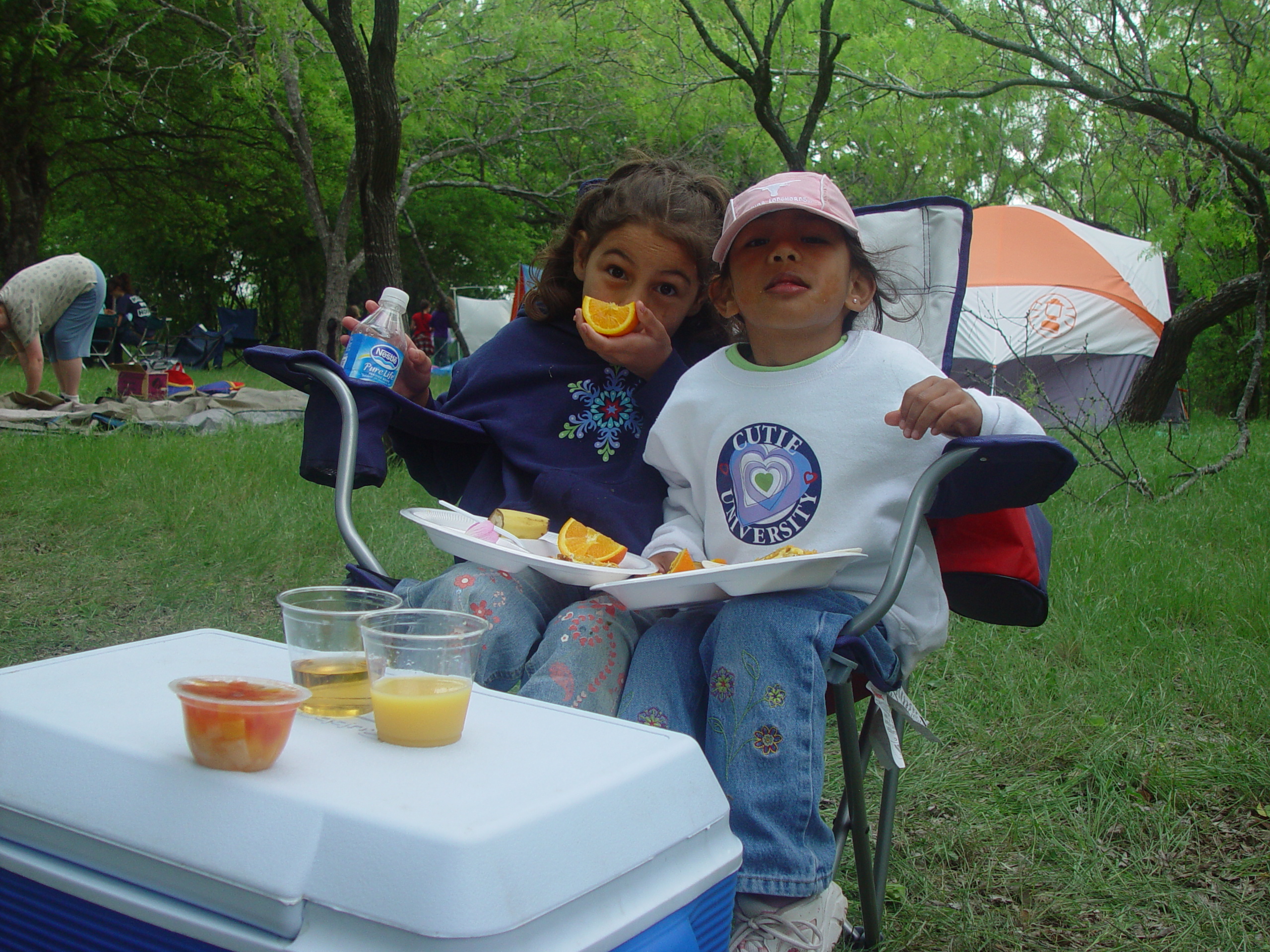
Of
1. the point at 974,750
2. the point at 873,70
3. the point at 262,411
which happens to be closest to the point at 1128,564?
the point at 974,750

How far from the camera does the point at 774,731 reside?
1.41 meters

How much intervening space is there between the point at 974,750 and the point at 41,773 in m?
2.22

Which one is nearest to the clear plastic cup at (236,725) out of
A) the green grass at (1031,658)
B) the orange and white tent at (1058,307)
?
the green grass at (1031,658)

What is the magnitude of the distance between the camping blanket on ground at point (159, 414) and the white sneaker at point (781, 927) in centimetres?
609

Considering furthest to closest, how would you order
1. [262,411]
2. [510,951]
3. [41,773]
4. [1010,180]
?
1. [1010,180]
2. [262,411]
3. [41,773]
4. [510,951]

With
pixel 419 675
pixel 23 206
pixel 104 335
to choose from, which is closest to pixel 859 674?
pixel 419 675

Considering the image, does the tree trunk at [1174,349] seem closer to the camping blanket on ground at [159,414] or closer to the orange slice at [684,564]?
the camping blanket on ground at [159,414]

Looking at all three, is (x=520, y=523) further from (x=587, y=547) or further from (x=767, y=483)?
(x=767, y=483)

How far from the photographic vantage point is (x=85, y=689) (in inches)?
47.3

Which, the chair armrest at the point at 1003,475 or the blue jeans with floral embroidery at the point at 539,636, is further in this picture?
the blue jeans with floral embroidery at the point at 539,636

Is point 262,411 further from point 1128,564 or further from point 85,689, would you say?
point 85,689

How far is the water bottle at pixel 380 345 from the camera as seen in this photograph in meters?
1.98

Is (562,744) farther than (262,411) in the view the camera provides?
No

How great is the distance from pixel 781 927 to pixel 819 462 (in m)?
0.76
